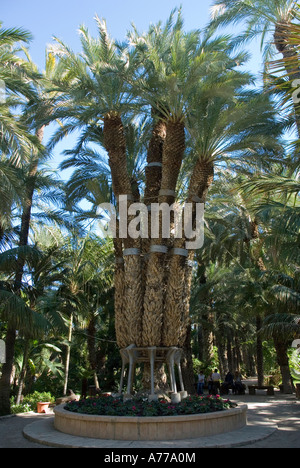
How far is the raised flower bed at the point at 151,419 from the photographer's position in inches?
337

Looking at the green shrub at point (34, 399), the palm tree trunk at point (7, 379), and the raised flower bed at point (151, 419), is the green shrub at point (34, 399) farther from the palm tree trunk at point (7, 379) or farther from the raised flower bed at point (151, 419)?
the raised flower bed at point (151, 419)

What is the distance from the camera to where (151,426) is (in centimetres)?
855

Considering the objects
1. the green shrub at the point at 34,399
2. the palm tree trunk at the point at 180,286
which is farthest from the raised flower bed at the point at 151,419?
the green shrub at the point at 34,399

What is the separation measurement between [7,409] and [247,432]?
347 inches

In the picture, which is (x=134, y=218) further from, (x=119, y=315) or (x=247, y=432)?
(x=247, y=432)

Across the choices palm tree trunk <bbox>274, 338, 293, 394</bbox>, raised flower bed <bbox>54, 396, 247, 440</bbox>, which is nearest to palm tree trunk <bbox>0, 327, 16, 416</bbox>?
raised flower bed <bbox>54, 396, 247, 440</bbox>

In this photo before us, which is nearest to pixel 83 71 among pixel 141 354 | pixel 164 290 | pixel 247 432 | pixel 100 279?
pixel 164 290

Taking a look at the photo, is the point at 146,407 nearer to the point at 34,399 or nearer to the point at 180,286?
the point at 180,286

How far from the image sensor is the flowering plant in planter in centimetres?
919

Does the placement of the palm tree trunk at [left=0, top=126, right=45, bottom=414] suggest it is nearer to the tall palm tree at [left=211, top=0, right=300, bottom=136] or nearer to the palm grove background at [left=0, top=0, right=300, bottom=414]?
the palm grove background at [left=0, top=0, right=300, bottom=414]

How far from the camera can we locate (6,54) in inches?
527

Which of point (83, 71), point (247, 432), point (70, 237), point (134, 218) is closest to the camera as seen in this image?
point (247, 432)

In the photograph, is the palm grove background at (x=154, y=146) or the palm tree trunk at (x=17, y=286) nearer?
the palm grove background at (x=154, y=146)

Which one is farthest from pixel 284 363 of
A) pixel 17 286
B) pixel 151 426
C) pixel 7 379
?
pixel 151 426
